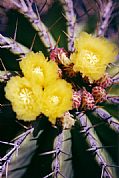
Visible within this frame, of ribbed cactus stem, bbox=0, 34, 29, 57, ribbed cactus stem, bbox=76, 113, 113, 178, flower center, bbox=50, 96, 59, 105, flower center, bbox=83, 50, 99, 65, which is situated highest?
ribbed cactus stem, bbox=0, 34, 29, 57

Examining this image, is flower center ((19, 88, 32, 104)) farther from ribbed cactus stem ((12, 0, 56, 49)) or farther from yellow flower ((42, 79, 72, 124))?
ribbed cactus stem ((12, 0, 56, 49))

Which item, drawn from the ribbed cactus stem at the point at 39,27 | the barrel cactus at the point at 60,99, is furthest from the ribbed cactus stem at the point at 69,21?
the ribbed cactus stem at the point at 39,27

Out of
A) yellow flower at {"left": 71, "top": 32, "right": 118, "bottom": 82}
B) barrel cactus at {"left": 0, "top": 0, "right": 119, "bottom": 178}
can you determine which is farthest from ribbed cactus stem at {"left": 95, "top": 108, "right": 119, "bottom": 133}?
yellow flower at {"left": 71, "top": 32, "right": 118, "bottom": 82}

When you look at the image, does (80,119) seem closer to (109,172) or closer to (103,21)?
(109,172)

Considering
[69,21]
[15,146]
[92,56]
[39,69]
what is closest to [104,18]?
[69,21]

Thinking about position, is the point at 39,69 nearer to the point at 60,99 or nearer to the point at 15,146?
the point at 60,99

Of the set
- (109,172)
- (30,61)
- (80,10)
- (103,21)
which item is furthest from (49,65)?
(80,10)

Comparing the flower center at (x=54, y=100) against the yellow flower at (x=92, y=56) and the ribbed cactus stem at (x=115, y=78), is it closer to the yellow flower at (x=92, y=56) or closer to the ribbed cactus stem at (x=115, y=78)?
the yellow flower at (x=92, y=56)
